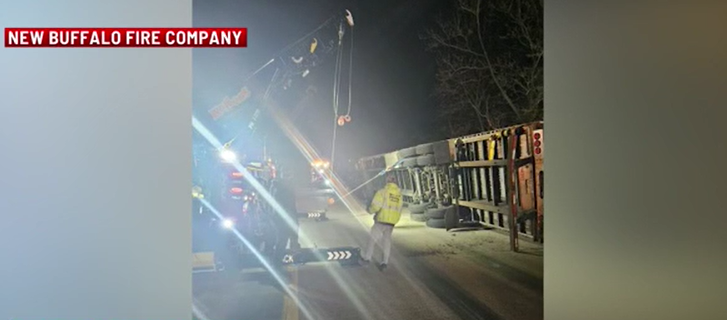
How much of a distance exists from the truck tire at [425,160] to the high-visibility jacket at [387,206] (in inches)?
7.7

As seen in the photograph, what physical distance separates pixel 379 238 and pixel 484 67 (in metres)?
1.07

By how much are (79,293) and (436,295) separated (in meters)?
1.84

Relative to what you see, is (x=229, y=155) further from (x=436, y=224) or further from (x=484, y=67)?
(x=484, y=67)

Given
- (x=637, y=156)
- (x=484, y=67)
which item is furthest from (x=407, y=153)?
(x=637, y=156)

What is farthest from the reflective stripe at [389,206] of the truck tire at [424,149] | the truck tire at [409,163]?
the truck tire at [424,149]

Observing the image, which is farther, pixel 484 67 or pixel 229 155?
pixel 484 67

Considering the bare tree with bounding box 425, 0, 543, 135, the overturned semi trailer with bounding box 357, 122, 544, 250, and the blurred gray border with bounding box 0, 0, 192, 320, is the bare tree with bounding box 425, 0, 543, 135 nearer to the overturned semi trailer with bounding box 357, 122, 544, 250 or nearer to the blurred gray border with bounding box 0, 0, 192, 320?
the overturned semi trailer with bounding box 357, 122, 544, 250

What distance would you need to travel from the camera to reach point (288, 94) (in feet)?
8.55

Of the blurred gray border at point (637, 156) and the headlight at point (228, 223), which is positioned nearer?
the headlight at point (228, 223)

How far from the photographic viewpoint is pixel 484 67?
275 cm

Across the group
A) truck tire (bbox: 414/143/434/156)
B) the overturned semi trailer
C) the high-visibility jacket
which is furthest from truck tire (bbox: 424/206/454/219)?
truck tire (bbox: 414/143/434/156)

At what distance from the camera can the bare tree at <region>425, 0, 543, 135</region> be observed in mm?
2734

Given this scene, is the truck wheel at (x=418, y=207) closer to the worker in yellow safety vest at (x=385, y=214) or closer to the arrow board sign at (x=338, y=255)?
the worker in yellow safety vest at (x=385, y=214)

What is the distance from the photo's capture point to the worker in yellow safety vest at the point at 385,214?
2.65m
